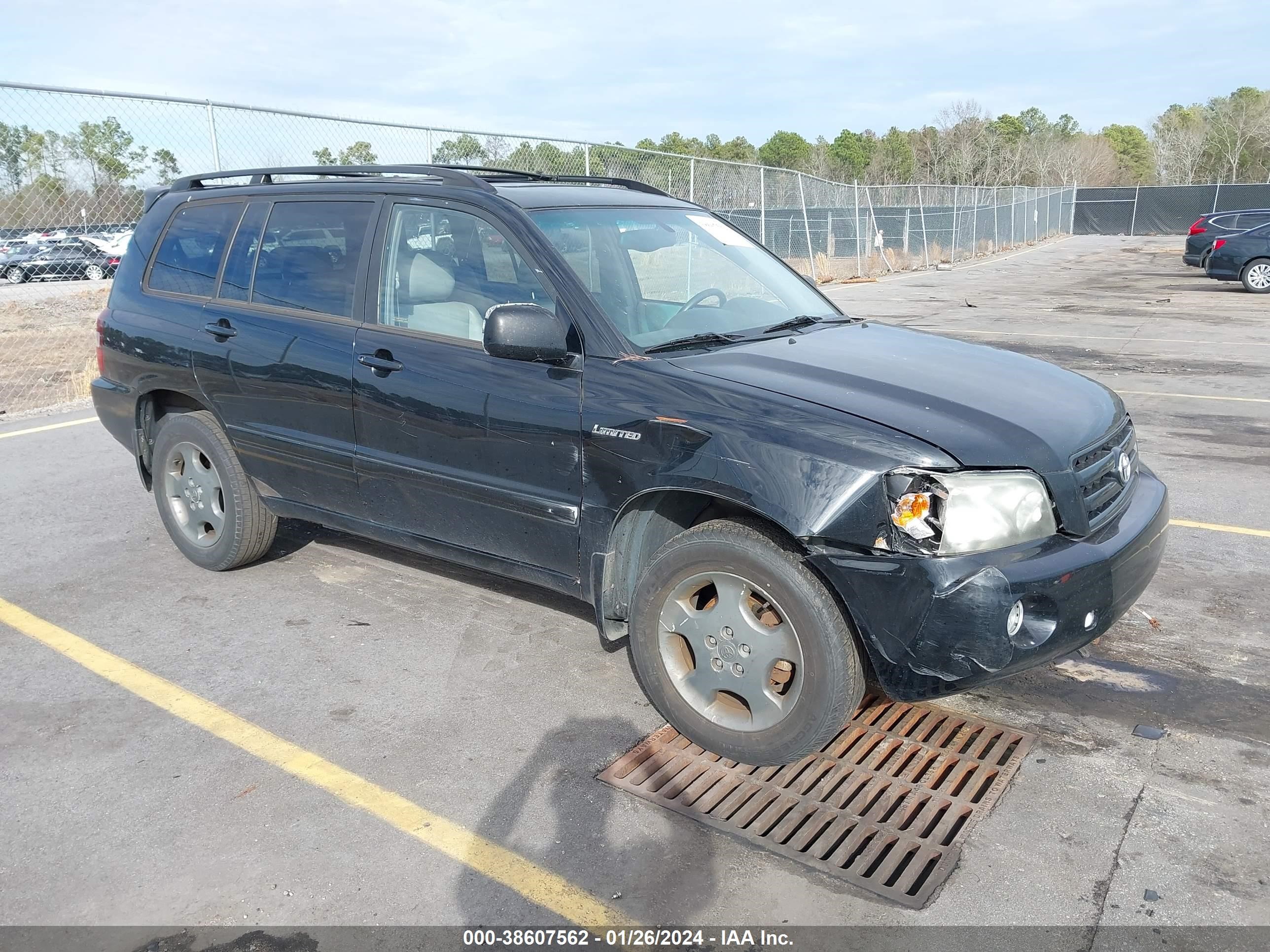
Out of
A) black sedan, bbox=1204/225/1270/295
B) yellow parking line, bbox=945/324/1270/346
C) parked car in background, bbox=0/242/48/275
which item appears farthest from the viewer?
black sedan, bbox=1204/225/1270/295

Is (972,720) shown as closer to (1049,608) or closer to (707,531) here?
(1049,608)

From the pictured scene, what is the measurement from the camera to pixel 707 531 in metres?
3.23

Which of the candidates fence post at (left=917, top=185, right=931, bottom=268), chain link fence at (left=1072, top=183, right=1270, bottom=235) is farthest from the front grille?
chain link fence at (left=1072, top=183, right=1270, bottom=235)

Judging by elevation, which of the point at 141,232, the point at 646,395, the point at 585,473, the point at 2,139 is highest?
the point at 2,139

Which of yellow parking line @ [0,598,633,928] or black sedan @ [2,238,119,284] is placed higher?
black sedan @ [2,238,119,284]

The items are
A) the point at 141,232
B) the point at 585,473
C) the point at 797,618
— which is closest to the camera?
the point at 797,618

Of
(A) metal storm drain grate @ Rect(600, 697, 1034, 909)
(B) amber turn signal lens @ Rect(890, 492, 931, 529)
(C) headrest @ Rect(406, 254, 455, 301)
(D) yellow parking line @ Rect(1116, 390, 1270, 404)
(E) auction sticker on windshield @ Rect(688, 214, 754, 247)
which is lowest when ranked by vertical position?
(D) yellow parking line @ Rect(1116, 390, 1270, 404)

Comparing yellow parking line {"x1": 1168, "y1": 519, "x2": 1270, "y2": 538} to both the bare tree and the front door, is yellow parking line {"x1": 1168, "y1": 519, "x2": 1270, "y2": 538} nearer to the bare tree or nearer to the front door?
the front door

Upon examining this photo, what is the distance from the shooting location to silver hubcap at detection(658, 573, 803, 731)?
315cm

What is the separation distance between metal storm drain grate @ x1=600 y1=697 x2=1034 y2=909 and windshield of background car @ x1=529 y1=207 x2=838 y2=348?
1485 mm

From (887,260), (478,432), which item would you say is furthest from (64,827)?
(887,260)

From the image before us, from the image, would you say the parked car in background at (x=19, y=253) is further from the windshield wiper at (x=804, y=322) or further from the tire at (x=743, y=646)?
the tire at (x=743, y=646)

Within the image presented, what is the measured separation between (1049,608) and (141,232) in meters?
4.62

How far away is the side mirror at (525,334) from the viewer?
3.42 meters
